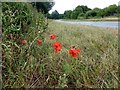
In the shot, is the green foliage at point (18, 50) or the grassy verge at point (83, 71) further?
the green foliage at point (18, 50)

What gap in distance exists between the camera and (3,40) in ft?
6.16

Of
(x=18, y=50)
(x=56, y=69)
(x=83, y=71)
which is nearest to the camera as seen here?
(x=83, y=71)

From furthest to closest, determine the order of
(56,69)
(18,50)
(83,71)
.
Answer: (18,50) < (56,69) < (83,71)

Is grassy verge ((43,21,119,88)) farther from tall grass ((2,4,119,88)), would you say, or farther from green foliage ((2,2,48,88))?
green foliage ((2,2,48,88))

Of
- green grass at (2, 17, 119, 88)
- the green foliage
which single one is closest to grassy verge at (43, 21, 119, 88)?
green grass at (2, 17, 119, 88)

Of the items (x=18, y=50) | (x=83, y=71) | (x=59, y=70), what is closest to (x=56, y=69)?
(x=59, y=70)

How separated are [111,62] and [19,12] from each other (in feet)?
4.15

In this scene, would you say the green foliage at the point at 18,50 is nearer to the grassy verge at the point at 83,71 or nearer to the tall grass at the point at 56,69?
the tall grass at the point at 56,69

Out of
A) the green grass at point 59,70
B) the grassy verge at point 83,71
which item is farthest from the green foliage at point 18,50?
the grassy verge at point 83,71

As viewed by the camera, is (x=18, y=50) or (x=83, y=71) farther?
(x=18, y=50)

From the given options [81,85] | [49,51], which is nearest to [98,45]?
[49,51]

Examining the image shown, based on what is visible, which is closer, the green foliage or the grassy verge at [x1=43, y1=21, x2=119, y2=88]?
the grassy verge at [x1=43, y1=21, x2=119, y2=88]

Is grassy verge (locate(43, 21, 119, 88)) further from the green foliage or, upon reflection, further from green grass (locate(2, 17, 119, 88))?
the green foliage

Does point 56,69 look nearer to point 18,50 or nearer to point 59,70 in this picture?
point 59,70
